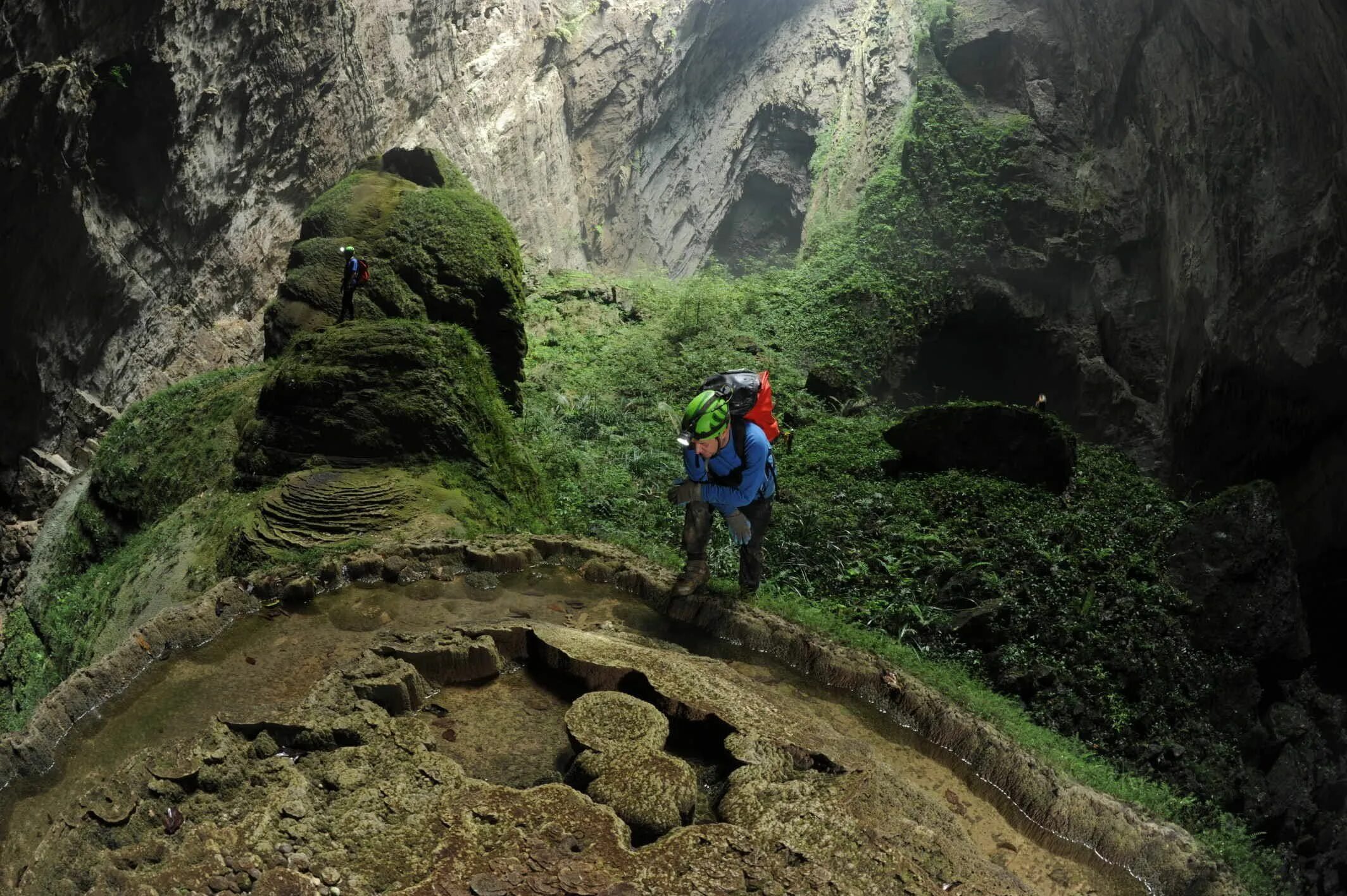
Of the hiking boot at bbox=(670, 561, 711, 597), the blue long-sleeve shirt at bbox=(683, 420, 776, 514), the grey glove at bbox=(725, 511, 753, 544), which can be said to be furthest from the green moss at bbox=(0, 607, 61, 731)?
the grey glove at bbox=(725, 511, 753, 544)

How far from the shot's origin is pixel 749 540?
567 centimetres

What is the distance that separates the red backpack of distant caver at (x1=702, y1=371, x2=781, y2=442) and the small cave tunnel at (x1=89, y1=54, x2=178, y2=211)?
12.8m

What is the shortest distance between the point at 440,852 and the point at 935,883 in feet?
5.86

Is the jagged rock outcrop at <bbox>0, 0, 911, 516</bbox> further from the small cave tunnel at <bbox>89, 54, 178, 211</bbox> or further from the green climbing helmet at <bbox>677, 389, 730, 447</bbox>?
the green climbing helmet at <bbox>677, 389, 730, 447</bbox>

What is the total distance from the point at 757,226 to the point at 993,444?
811 inches

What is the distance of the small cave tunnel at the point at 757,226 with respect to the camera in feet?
92.8

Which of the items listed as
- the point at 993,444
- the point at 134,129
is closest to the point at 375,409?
the point at 993,444

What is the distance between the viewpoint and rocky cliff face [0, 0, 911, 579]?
1303 centimetres

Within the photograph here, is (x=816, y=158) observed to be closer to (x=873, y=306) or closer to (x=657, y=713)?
(x=873, y=306)

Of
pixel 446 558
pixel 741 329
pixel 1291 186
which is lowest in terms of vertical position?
pixel 446 558

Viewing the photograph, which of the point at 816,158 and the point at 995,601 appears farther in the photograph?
the point at 816,158

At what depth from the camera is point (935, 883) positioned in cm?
316

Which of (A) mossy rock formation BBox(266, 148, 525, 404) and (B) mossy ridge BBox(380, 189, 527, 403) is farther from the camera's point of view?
(B) mossy ridge BBox(380, 189, 527, 403)

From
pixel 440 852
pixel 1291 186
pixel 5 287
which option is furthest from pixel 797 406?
pixel 5 287
